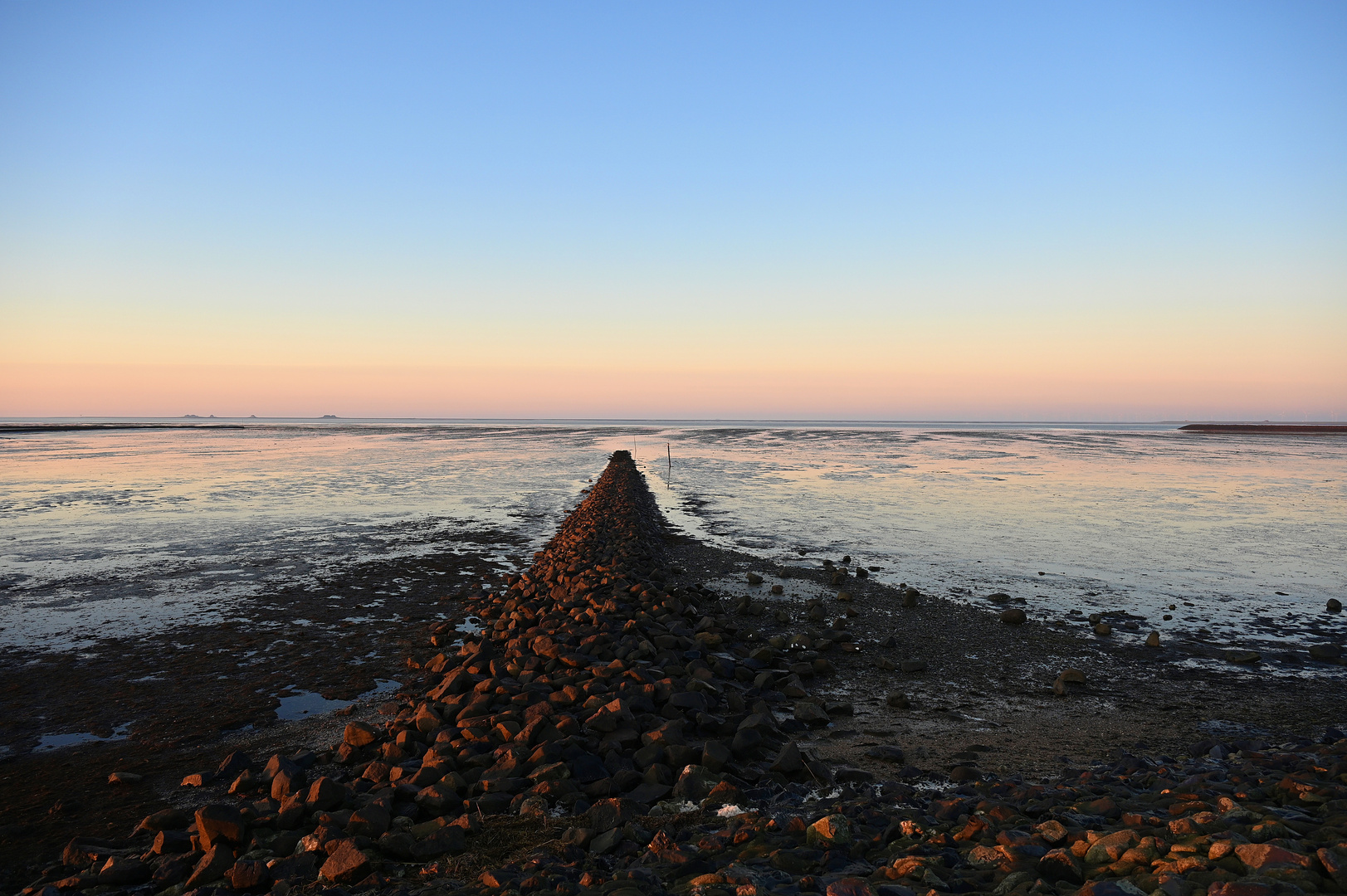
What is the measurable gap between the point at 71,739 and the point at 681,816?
18.4ft

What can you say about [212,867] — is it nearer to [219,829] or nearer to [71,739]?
[219,829]

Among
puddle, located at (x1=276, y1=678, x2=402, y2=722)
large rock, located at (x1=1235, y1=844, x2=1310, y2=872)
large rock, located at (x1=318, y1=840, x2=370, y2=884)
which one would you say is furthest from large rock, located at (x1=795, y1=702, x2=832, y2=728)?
puddle, located at (x1=276, y1=678, x2=402, y2=722)

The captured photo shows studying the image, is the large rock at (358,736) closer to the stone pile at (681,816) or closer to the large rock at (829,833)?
the stone pile at (681,816)

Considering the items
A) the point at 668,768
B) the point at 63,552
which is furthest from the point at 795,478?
the point at 668,768

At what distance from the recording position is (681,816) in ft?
15.0

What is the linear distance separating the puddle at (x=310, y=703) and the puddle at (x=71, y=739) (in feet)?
4.11

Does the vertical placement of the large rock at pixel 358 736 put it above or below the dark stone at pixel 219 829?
below

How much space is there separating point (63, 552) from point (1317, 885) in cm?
1908

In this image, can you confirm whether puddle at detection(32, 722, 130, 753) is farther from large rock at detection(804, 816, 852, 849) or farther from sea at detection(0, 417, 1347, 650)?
large rock at detection(804, 816, 852, 849)

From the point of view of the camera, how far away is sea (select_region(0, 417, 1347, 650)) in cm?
1095

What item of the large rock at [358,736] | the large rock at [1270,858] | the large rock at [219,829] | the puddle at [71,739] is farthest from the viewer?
the puddle at [71,739]

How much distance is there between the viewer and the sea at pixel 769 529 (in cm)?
1095

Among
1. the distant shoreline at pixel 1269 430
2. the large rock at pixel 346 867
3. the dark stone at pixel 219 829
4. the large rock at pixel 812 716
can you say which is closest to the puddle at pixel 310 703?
the dark stone at pixel 219 829

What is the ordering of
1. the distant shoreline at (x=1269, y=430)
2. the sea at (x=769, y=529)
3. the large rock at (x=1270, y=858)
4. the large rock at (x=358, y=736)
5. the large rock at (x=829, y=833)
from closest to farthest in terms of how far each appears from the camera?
the large rock at (x=1270, y=858)
the large rock at (x=829, y=833)
the large rock at (x=358, y=736)
the sea at (x=769, y=529)
the distant shoreline at (x=1269, y=430)
